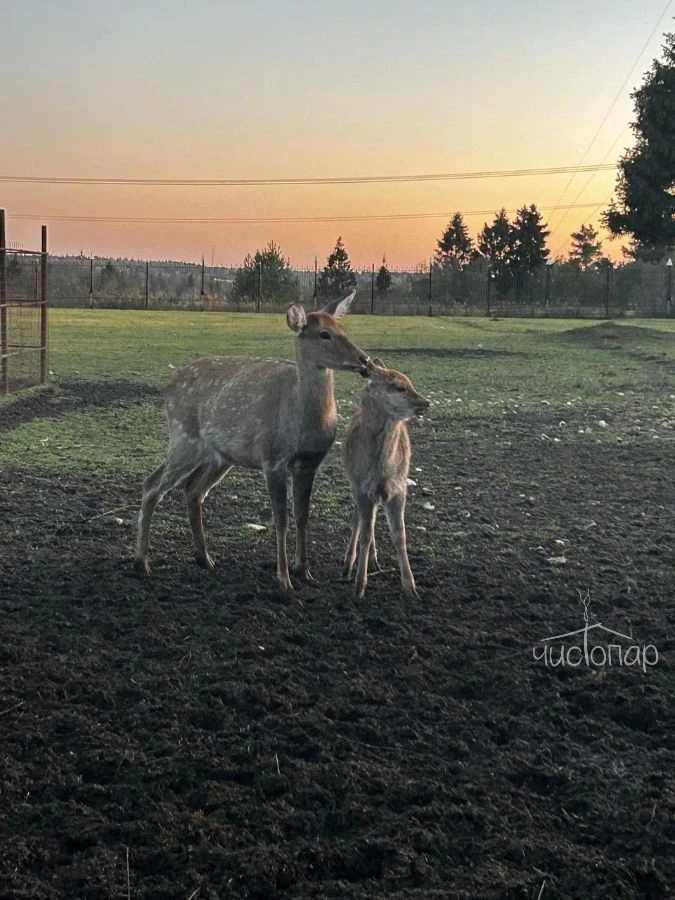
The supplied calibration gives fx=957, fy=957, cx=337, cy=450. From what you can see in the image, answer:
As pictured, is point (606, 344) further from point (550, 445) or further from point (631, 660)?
point (631, 660)

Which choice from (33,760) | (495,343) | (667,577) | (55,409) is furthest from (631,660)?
(495,343)

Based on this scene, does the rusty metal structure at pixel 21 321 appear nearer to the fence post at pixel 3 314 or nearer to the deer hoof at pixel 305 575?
the fence post at pixel 3 314

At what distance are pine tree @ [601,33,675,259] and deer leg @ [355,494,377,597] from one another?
110 ft

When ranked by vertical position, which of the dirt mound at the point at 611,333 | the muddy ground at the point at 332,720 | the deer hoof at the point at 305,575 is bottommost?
the muddy ground at the point at 332,720

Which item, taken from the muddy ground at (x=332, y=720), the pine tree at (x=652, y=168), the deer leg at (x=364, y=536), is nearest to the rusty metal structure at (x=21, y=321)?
the muddy ground at (x=332, y=720)

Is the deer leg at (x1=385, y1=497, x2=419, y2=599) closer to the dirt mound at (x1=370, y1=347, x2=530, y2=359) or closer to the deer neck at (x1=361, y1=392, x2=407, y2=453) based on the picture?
the deer neck at (x1=361, y1=392, x2=407, y2=453)

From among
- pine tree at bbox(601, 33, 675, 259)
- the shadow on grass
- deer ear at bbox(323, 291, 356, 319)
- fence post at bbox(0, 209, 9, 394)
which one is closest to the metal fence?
pine tree at bbox(601, 33, 675, 259)

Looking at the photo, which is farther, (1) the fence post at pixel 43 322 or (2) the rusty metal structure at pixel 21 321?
(1) the fence post at pixel 43 322

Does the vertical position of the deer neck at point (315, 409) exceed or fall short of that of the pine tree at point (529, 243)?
it falls short

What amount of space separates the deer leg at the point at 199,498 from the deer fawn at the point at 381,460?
925 mm

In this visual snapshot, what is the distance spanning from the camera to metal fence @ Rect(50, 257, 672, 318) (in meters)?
50.9

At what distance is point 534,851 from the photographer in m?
3.11

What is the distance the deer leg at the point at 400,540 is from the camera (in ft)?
18.5

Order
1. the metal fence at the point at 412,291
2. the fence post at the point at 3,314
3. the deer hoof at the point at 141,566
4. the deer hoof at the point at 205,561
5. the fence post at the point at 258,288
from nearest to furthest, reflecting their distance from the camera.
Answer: the deer hoof at the point at 141,566 < the deer hoof at the point at 205,561 < the fence post at the point at 3,314 < the fence post at the point at 258,288 < the metal fence at the point at 412,291
